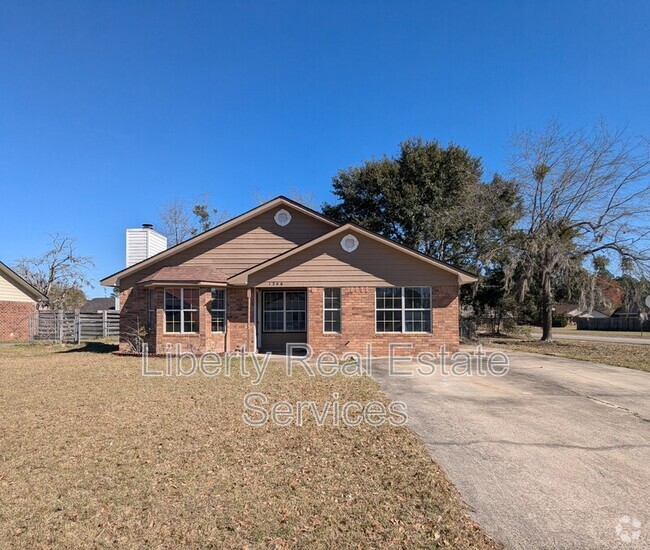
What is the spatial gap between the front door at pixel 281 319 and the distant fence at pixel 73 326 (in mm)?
10330

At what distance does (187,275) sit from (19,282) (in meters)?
18.8

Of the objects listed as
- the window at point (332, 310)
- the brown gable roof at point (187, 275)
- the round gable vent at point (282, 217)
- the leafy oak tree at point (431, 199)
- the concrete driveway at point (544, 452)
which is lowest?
the concrete driveway at point (544, 452)

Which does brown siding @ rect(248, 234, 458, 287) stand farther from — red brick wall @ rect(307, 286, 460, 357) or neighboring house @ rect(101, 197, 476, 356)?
red brick wall @ rect(307, 286, 460, 357)

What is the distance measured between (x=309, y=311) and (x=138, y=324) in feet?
21.0

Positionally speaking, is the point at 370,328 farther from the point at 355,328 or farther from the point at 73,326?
the point at 73,326

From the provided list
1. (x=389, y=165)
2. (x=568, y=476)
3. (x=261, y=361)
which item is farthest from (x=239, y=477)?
(x=389, y=165)

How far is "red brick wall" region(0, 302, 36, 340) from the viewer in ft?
88.0

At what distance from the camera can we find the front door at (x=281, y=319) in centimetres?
1797

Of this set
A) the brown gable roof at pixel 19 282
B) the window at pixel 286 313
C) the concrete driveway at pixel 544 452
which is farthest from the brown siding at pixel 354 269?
the brown gable roof at pixel 19 282

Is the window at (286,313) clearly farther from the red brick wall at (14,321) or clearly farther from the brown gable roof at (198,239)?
the red brick wall at (14,321)

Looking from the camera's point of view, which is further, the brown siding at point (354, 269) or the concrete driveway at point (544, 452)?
the brown siding at point (354, 269)

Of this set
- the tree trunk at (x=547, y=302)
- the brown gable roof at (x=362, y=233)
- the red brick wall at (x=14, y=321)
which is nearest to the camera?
the brown gable roof at (x=362, y=233)

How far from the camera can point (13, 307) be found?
27.4m

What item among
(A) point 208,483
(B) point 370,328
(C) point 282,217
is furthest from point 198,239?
(A) point 208,483
